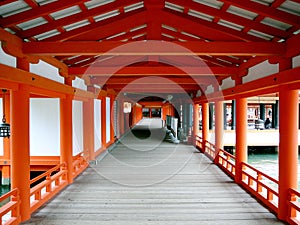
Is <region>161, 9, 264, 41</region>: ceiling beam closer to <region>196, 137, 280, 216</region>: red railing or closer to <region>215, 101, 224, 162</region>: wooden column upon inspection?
<region>196, 137, 280, 216</region>: red railing

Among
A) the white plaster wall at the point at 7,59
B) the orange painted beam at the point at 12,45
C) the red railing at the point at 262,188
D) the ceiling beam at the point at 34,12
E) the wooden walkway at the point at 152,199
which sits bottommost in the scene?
the wooden walkway at the point at 152,199

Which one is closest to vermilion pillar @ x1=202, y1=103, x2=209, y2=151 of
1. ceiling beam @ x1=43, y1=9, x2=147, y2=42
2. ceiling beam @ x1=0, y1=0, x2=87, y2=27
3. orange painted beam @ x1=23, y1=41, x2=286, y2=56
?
orange painted beam @ x1=23, y1=41, x2=286, y2=56

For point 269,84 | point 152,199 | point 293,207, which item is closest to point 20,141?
point 152,199

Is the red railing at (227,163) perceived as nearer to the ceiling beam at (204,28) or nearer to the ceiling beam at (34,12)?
the ceiling beam at (204,28)

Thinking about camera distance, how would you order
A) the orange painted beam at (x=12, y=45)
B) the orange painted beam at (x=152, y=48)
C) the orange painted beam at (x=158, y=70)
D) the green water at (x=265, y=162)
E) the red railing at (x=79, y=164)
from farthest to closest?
the green water at (x=265, y=162) → the red railing at (x=79, y=164) → the orange painted beam at (x=158, y=70) → the orange painted beam at (x=152, y=48) → the orange painted beam at (x=12, y=45)

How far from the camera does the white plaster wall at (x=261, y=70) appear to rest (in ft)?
16.3

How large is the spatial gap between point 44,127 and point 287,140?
21.7ft

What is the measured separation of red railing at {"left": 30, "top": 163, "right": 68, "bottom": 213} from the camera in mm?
4863

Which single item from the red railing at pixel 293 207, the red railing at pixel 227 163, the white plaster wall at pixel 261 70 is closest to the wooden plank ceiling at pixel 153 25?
the white plaster wall at pixel 261 70

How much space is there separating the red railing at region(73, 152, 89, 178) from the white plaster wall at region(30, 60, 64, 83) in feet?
7.72

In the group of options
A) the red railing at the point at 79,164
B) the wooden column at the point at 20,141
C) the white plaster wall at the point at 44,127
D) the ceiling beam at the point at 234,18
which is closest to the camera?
the ceiling beam at the point at 234,18

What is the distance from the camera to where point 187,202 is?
17.3 ft

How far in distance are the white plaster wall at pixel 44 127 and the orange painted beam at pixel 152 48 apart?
4.32 metres

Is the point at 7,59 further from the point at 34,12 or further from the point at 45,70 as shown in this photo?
the point at 45,70
